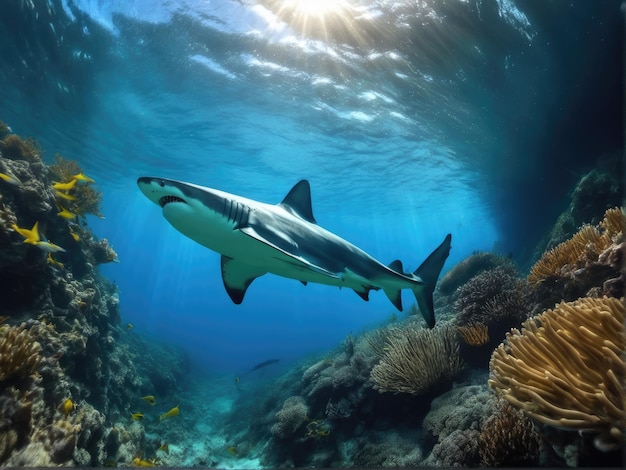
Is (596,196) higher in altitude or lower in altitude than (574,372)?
higher

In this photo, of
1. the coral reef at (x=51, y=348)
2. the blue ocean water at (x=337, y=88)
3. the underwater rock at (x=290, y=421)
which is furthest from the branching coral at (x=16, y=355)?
the blue ocean water at (x=337, y=88)

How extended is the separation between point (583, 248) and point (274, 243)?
555cm

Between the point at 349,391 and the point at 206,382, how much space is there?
24.2 m

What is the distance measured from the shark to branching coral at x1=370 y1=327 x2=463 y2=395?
1.00 metres

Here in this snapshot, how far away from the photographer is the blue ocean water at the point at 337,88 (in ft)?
41.9

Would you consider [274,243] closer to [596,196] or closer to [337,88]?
[596,196]

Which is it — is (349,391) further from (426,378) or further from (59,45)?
(59,45)

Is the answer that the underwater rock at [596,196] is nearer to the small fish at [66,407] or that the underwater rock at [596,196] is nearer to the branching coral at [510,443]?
the branching coral at [510,443]

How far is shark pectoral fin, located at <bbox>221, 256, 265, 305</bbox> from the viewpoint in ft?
20.0

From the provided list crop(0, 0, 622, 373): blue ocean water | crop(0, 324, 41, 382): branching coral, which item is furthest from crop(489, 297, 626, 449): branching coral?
crop(0, 0, 622, 373): blue ocean water

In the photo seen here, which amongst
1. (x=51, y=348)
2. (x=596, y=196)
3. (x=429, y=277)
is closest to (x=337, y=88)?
(x=596, y=196)

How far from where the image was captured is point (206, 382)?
28812mm

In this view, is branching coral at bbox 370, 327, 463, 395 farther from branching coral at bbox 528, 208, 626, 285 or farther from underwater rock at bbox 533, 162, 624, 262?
underwater rock at bbox 533, 162, 624, 262

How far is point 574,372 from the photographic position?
2.57m
